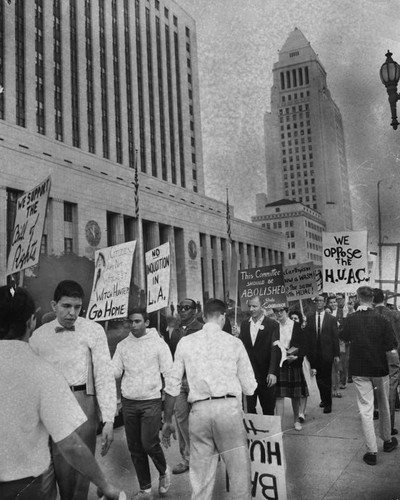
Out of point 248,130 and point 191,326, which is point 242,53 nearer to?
point 248,130

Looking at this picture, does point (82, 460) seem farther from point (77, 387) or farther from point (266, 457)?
point (266, 457)

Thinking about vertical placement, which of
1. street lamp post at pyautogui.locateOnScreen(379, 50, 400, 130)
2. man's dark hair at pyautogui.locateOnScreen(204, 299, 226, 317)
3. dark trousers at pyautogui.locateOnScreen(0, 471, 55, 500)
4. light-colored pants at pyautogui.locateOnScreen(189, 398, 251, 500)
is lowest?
light-colored pants at pyautogui.locateOnScreen(189, 398, 251, 500)

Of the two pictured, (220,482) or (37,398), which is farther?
(220,482)

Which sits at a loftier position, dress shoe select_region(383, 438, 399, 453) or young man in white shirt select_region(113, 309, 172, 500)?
young man in white shirt select_region(113, 309, 172, 500)

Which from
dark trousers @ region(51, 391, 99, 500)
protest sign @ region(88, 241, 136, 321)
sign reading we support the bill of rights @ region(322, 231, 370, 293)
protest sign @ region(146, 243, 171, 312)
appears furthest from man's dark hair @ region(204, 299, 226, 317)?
sign reading we support the bill of rights @ region(322, 231, 370, 293)

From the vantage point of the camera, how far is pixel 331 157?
9.84 metres

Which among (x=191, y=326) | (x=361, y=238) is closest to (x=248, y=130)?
(x=361, y=238)

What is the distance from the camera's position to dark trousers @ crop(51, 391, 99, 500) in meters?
2.33

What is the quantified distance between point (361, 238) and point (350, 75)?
9.98 ft

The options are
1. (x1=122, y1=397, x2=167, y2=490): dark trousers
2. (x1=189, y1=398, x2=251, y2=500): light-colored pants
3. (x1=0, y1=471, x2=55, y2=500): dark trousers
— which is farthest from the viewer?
(x1=122, y1=397, x2=167, y2=490): dark trousers

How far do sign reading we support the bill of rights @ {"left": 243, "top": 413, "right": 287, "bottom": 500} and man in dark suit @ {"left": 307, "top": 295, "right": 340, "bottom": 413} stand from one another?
14.9ft

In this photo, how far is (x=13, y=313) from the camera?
6.35 feet

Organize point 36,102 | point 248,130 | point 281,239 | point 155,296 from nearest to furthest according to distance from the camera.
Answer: point 155,296 → point 248,130 → point 36,102 → point 281,239

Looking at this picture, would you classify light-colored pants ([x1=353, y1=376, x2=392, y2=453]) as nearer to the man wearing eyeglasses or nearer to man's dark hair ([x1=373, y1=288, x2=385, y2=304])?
man's dark hair ([x1=373, y1=288, x2=385, y2=304])
